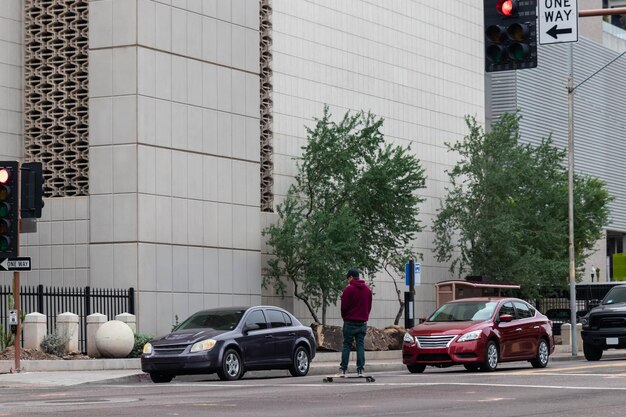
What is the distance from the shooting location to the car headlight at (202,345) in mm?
26984

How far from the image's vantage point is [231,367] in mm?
27531

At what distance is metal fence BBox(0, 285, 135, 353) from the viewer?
3759 centimetres

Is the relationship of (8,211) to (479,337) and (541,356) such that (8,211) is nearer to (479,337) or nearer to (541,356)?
(479,337)

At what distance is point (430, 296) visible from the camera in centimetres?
5966

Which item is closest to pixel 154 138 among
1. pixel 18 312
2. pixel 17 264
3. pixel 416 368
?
pixel 18 312

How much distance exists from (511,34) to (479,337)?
1042 centimetres

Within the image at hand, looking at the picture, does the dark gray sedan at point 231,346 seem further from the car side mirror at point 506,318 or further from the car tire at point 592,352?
the car tire at point 592,352

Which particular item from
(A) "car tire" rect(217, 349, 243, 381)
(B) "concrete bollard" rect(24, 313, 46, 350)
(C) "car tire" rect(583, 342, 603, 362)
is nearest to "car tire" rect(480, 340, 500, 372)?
(A) "car tire" rect(217, 349, 243, 381)

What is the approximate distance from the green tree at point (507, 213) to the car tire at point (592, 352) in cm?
1982

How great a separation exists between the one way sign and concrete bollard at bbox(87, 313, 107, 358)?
1761cm

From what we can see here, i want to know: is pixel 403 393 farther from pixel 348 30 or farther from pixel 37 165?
pixel 348 30

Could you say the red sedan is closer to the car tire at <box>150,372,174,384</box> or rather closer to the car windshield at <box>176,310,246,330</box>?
the car windshield at <box>176,310,246,330</box>

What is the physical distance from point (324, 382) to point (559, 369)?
6.51 metres

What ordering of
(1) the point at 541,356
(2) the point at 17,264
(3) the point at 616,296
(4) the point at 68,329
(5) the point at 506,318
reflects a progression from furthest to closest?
(3) the point at 616,296, (4) the point at 68,329, (1) the point at 541,356, (5) the point at 506,318, (2) the point at 17,264
